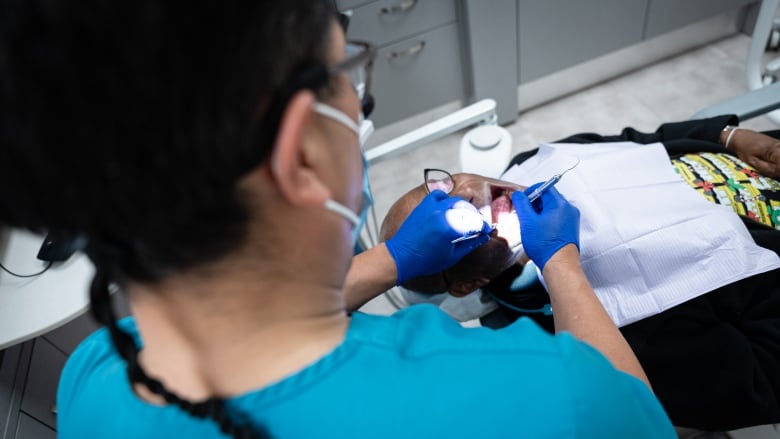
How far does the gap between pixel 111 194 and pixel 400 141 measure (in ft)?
3.23

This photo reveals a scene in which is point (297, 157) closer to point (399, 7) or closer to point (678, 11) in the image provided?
point (399, 7)

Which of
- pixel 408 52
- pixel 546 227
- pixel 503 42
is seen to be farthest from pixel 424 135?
pixel 503 42

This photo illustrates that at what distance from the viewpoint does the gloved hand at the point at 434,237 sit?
1.12m

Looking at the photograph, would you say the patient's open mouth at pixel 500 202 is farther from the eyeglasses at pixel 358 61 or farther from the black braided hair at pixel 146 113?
the black braided hair at pixel 146 113

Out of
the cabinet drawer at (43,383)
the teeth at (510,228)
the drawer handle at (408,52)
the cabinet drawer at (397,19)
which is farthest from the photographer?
the drawer handle at (408,52)

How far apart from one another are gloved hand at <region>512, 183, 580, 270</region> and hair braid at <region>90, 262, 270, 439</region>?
0.74 meters

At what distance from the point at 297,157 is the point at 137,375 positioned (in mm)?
317

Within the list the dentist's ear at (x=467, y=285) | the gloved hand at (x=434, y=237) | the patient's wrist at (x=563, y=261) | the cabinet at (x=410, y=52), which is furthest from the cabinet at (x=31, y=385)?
the cabinet at (x=410, y=52)

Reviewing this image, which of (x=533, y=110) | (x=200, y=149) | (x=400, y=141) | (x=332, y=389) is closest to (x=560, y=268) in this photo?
(x=400, y=141)

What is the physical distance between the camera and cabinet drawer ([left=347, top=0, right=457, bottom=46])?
2.12 m

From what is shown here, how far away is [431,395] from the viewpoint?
0.51 m

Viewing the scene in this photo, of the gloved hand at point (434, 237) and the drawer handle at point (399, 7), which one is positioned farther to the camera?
the drawer handle at point (399, 7)

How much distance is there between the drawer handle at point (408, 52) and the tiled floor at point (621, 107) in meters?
0.51

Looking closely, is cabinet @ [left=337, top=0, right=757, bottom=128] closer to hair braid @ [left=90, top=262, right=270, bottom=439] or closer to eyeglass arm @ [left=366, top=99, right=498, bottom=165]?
eyeglass arm @ [left=366, top=99, right=498, bottom=165]
